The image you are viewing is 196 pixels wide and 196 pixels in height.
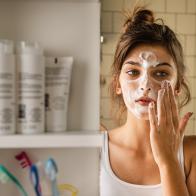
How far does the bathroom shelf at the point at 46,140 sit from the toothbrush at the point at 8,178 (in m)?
0.07

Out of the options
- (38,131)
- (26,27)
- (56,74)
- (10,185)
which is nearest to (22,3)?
(26,27)

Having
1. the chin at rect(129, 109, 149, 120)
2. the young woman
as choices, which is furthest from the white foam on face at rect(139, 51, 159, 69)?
the chin at rect(129, 109, 149, 120)

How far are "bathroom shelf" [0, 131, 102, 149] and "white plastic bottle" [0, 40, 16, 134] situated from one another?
0.03 m

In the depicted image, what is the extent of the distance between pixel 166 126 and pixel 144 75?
12 centimetres

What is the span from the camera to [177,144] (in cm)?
74

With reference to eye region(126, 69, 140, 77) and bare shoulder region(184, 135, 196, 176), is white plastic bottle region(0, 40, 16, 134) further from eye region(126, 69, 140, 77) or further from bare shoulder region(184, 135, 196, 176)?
bare shoulder region(184, 135, 196, 176)

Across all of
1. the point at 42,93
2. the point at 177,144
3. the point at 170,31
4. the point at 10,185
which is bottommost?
the point at 10,185

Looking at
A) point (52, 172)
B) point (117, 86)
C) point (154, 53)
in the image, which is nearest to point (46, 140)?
point (52, 172)

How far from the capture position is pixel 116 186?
30.5 inches

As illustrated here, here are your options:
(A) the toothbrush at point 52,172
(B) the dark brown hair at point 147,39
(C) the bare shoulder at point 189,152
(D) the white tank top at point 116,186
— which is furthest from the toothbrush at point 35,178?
(C) the bare shoulder at point 189,152

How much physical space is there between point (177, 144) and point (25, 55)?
40 cm

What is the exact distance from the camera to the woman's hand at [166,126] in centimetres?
73

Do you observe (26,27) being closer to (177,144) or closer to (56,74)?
(56,74)

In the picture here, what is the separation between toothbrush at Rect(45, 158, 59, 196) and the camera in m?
0.80
